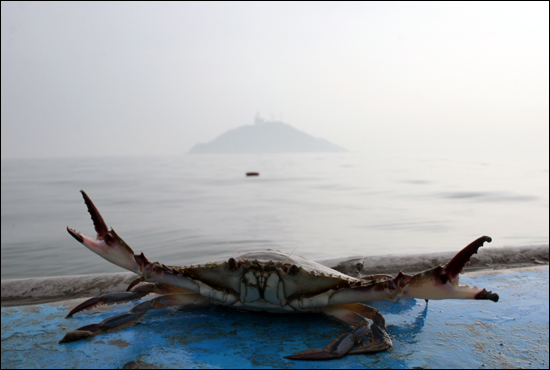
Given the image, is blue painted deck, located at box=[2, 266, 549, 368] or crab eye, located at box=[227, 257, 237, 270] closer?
blue painted deck, located at box=[2, 266, 549, 368]

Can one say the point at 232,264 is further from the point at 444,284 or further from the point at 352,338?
the point at 444,284

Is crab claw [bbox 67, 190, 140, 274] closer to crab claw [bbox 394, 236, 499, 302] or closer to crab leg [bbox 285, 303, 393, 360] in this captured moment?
crab leg [bbox 285, 303, 393, 360]

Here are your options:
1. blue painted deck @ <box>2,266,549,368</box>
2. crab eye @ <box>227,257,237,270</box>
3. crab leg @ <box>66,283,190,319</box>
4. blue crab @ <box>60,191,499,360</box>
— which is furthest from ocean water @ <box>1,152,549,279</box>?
crab eye @ <box>227,257,237,270</box>

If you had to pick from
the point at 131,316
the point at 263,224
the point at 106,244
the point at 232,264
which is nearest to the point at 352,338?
the point at 232,264

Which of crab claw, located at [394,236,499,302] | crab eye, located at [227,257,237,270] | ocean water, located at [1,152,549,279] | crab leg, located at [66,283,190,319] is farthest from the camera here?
ocean water, located at [1,152,549,279]

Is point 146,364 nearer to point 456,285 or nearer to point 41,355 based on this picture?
point 41,355

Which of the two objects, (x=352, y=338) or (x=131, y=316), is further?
(x=131, y=316)

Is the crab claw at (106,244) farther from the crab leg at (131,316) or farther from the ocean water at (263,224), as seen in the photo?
the ocean water at (263,224)

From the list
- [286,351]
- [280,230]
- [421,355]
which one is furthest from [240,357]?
[280,230]
